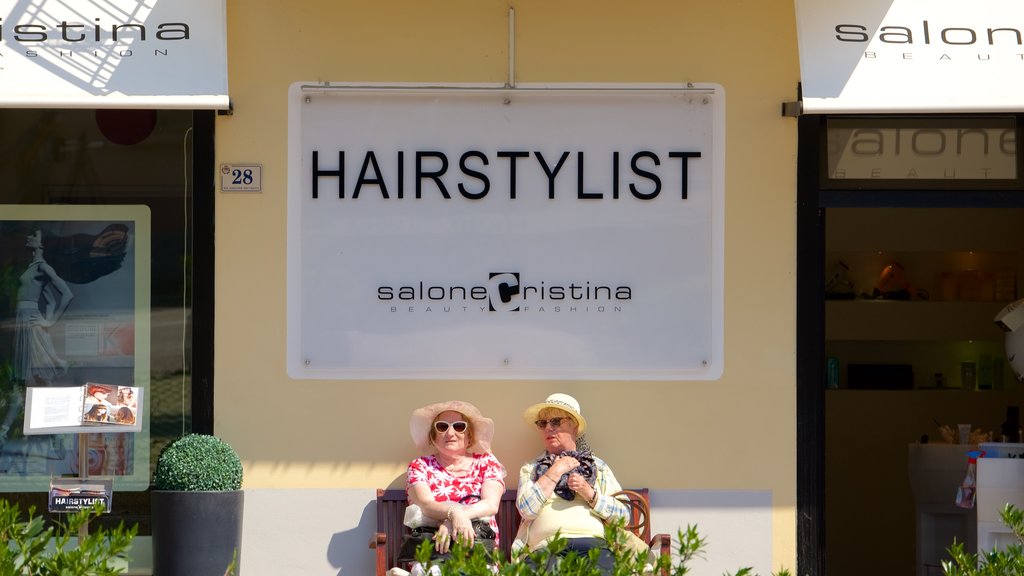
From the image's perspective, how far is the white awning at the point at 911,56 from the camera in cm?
697

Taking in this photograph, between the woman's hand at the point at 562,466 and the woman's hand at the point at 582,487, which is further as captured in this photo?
the woman's hand at the point at 562,466

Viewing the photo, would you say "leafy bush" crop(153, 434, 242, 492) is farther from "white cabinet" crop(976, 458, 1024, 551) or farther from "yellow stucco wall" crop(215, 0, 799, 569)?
"white cabinet" crop(976, 458, 1024, 551)

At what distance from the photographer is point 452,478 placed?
23.3 feet

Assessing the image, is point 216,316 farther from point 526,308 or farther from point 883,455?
point 883,455

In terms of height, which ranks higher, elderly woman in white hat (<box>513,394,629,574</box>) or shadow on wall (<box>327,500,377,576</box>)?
elderly woman in white hat (<box>513,394,629,574</box>)

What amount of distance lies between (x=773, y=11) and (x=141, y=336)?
3996 mm

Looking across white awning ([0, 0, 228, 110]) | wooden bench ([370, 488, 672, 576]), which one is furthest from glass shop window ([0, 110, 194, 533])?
wooden bench ([370, 488, 672, 576])

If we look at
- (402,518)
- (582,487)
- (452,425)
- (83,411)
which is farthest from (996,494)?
(83,411)

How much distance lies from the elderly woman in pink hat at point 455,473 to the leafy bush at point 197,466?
942 millimetres

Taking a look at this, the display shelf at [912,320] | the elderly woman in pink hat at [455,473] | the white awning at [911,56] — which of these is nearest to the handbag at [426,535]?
the elderly woman in pink hat at [455,473]

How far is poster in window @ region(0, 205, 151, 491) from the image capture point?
7668 millimetres

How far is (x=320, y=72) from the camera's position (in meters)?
7.49

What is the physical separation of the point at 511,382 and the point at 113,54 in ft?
9.00

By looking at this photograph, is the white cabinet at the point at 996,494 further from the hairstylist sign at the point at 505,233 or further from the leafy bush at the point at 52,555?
the leafy bush at the point at 52,555
